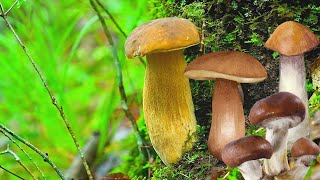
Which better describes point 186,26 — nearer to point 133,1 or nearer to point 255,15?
point 255,15

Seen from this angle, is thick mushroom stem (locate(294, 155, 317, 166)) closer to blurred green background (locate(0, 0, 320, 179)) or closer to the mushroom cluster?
the mushroom cluster

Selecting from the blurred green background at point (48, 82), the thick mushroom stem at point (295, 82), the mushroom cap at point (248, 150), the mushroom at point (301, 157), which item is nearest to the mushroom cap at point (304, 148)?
the mushroom at point (301, 157)

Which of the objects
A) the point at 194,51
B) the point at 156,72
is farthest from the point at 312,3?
the point at 156,72

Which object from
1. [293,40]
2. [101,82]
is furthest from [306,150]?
[101,82]

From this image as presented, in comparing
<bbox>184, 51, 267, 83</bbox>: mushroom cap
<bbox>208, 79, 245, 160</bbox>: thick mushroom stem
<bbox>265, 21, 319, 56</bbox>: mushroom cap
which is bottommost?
<bbox>208, 79, 245, 160</bbox>: thick mushroom stem

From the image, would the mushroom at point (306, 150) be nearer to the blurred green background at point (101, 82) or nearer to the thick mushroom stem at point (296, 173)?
the thick mushroom stem at point (296, 173)

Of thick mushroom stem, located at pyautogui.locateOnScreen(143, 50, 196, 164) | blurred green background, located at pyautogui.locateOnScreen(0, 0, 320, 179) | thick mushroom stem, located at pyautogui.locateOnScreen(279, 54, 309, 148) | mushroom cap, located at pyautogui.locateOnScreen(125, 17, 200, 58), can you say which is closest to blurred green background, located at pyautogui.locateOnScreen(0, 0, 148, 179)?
blurred green background, located at pyautogui.locateOnScreen(0, 0, 320, 179)

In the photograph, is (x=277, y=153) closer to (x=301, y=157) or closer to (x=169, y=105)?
(x=301, y=157)

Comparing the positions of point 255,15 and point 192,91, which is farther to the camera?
point 192,91
